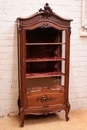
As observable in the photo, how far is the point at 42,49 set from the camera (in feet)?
9.32

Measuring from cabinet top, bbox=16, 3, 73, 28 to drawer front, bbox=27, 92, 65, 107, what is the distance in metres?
1.01

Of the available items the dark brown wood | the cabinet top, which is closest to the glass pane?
the dark brown wood

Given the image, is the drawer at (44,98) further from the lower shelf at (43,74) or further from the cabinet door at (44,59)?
the lower shelf at (43,74)

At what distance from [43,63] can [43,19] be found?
2.24ft

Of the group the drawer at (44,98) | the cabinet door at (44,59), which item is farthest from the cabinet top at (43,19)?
the drawer at (44,98)

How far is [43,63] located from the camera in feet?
9.43

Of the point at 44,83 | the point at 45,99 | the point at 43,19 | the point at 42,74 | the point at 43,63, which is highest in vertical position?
the point at 43,19

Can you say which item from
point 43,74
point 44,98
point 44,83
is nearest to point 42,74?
point 43,74

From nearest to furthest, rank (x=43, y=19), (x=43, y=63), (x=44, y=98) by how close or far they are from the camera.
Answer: (x=43, y=19), (x=44, y=98), (x=43, y=63)

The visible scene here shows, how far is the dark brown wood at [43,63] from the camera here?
101 inches

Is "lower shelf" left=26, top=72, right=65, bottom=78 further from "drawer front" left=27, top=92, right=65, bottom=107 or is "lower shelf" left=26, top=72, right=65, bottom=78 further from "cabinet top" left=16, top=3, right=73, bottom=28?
"cabinet top" left=16, top=3, right=73, bottom=28

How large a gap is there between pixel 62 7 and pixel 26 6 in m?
0.59

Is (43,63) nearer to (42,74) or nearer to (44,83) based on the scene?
(42,74)

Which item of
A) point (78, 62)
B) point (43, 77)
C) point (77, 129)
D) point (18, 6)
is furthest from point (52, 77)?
point (18, 6)
